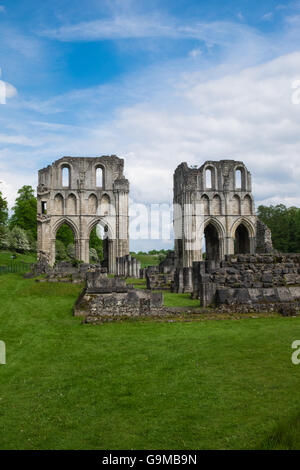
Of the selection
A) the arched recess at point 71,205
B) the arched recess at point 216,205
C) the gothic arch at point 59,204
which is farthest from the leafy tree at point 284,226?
the gothic arch at point 59,204

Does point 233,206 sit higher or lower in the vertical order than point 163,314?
higher

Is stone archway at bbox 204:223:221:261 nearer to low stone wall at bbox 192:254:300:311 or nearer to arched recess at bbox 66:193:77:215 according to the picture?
arched recess at bbox 66:193:77:215

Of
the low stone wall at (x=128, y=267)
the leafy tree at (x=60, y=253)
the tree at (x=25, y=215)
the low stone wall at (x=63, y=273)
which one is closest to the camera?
the low stone wall at (x=63, y=273)

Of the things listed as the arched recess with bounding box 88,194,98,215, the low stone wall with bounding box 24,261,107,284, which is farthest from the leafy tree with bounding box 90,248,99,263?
the low stone wall with bounding box 24,261,107,284

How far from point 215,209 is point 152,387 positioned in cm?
3392

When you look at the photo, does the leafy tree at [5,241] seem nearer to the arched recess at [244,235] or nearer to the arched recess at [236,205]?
the arched recess at [236,205]

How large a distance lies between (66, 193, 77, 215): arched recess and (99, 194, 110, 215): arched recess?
237 centimetres

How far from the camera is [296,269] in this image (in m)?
14.2

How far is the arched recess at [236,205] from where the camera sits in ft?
129

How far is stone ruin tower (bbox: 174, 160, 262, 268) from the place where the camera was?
37.8 metres

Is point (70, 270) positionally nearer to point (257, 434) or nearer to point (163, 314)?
point (163, 314)

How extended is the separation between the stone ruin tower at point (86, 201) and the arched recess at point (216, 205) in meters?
8.42
